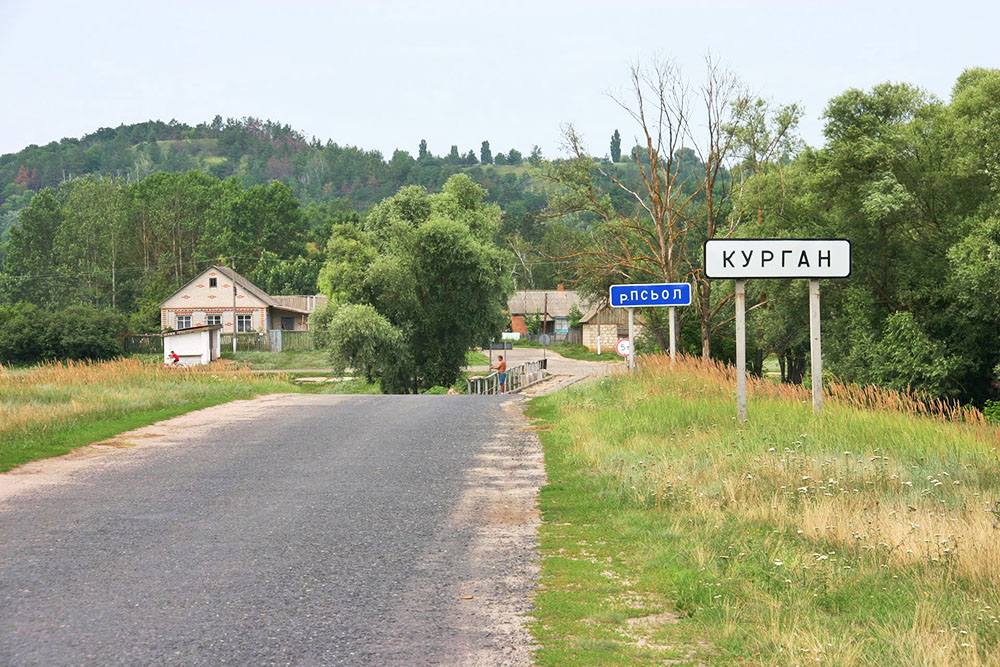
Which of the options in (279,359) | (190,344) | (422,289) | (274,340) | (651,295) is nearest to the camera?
(651,295)

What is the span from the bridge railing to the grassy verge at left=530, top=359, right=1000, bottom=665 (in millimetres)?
31571

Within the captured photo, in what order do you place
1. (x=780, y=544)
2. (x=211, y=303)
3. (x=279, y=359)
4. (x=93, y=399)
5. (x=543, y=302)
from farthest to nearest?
(x=543, y=302) < (x=211, y=303) < (x=279, y=359) < (x=93, y=399) < (x=780, y=544)

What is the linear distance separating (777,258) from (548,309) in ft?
344

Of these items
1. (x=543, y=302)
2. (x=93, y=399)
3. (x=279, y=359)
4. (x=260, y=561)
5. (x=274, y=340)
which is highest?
(x=543, y=302)

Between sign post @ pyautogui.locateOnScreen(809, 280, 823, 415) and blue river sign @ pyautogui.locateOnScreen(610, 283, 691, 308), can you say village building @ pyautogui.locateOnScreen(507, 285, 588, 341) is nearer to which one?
blue river sign @ pyautogui.locateOnScreen(610, 283, 691, 308)

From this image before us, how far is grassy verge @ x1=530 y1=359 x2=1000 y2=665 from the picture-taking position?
5.69 m

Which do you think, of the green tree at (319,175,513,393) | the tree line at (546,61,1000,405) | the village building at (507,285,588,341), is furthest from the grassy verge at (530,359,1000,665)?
the village building at (507,285,588,341)

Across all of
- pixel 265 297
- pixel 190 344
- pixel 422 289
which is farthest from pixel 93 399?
pixel 265 297

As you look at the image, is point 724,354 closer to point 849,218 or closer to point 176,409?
point 849,218

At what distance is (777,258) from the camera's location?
14.4 metres

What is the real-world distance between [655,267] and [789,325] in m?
7.37

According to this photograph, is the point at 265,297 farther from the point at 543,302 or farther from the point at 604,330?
the point at 543,302

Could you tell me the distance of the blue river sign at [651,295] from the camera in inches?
907

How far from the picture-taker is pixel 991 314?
33.2 m
